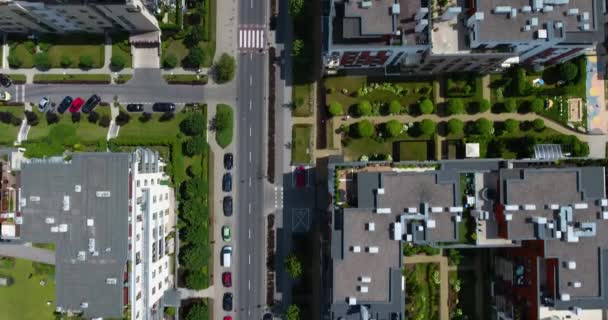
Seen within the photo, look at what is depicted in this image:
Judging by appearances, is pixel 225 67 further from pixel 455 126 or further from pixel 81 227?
pixel 455 126

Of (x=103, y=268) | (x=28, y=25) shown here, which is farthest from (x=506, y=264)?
(x=28, y=25)

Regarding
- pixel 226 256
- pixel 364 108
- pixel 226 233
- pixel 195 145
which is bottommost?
pixel 226 256

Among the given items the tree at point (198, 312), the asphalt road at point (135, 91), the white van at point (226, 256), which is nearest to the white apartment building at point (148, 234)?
the tree at point (198, 312)

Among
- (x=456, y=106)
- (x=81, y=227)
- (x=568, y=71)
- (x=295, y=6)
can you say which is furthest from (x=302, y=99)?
(x=568, y=71)

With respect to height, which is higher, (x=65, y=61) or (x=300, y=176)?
(x=65, y=61)

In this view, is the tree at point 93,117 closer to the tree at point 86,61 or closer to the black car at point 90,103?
the black car at point 90,103

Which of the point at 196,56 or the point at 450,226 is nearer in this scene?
the point at 450,226

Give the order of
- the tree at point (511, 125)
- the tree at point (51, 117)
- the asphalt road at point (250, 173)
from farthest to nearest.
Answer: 1. the asphalt road at point (250, 173)
2. the tree at point (51, 117)
3. the tree at point (511, 125)
